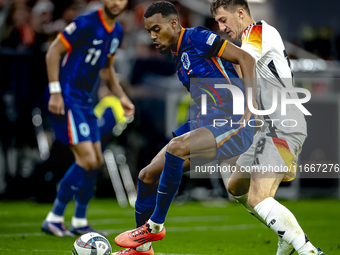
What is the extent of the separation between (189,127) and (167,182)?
598 mm

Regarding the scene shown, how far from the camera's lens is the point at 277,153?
372cm

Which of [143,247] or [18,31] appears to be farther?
[18,31]

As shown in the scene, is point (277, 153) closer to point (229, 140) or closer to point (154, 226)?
point (229, 140)

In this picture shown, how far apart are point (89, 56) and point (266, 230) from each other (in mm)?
3247

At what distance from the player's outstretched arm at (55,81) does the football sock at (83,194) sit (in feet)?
2.69

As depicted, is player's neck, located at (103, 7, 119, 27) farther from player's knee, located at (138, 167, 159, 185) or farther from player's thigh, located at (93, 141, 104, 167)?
player's knee, located at (138, 167, 159, 185)

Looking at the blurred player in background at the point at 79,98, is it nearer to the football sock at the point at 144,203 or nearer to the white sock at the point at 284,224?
the football sock at the point at 144,203

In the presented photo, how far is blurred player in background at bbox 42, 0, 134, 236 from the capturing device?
229 inches

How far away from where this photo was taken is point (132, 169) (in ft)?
36.0

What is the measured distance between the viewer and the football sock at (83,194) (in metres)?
5.86

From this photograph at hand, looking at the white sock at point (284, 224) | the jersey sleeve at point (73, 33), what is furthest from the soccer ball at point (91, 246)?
the jersey sleeve at point (73, 33)

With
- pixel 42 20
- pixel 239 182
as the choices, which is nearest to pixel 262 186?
pixel 239 182

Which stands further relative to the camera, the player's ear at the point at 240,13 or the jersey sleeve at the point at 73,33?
the jersey sleeve at the point at 73,33

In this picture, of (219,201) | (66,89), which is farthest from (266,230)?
(219,201)
